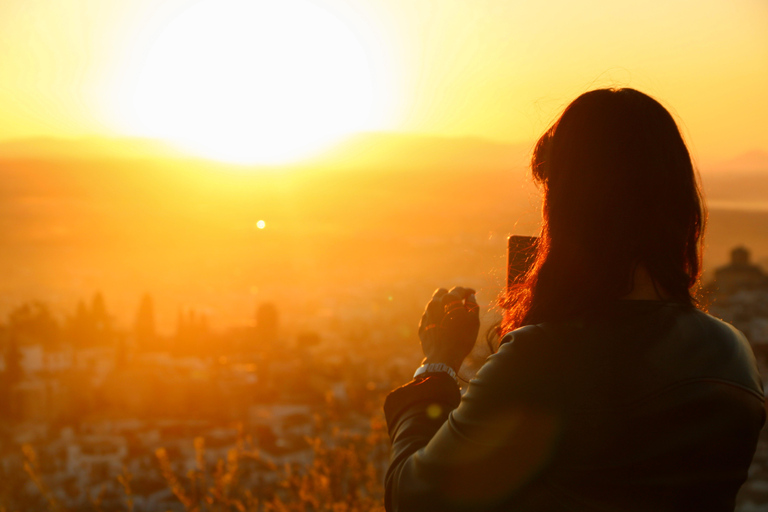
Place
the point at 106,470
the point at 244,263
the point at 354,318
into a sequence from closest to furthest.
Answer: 1. the point at 106,470
2. the point at 354,318
3. the point at 244,263

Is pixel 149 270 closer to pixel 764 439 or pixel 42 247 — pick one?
pixel 42 247

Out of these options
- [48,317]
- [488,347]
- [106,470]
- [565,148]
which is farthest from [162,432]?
[565,148]

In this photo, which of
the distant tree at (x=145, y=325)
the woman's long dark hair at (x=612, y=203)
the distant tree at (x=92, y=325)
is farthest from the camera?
the distant tree at (x=145, y=325)

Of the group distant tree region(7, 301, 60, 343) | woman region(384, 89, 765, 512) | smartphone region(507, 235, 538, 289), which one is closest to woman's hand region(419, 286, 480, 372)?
smartphone region(507, 235, 538, 289)

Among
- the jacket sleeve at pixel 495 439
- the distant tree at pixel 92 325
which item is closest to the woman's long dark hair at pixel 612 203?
the jacket sleeve at pixel 495 439

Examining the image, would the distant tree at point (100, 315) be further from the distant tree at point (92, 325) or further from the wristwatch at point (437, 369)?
the wristwatch at point (437, 369)

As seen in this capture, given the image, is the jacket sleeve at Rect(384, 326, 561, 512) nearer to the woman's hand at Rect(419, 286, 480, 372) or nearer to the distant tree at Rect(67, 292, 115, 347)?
the woman's hand at Rect(419, 286, 480, 372)

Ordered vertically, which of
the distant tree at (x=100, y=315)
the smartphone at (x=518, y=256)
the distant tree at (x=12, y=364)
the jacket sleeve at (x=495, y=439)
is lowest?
the distant tree at (x=12, y=364)

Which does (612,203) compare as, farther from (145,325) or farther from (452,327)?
(145,325)
